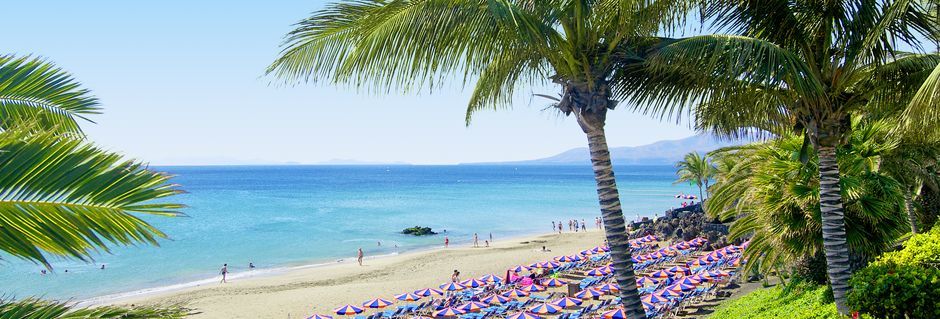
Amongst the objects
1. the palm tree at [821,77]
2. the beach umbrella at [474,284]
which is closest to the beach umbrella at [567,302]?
the beach umbrella at [474,284]

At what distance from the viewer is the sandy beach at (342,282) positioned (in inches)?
912

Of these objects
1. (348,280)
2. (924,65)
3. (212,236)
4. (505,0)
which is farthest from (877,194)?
(212,236)

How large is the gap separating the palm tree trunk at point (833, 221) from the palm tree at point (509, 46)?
2421 millimetres

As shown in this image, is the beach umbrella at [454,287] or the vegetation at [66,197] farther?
the beach umbrella at [454,287]

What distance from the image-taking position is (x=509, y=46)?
580 centimetres

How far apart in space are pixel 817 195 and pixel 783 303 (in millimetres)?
5018

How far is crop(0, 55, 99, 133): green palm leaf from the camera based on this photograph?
3.34 meters

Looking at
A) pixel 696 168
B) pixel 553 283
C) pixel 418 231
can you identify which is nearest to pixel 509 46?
pixel 553 283

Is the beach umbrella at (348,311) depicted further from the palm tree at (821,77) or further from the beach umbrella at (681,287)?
the palm tree at (821,77)

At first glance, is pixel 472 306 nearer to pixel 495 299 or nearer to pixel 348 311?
pixel 495 299

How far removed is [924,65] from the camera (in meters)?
7.27

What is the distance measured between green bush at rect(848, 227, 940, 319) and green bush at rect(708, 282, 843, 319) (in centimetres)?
405

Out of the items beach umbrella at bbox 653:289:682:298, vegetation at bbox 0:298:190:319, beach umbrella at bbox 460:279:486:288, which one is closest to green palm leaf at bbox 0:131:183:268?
vegetation at bbox 0:298:190:319

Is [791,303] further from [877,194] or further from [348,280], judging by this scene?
[348,280]
